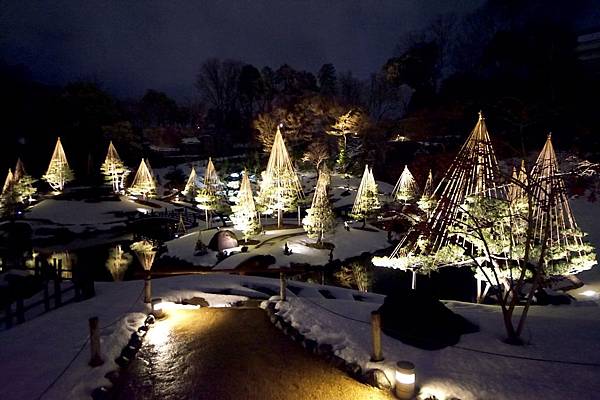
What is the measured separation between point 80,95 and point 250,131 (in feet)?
74.5

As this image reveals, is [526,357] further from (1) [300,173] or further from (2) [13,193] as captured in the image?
(2) [13,193]

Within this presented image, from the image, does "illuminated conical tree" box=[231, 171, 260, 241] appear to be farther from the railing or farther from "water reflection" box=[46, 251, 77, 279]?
the railing

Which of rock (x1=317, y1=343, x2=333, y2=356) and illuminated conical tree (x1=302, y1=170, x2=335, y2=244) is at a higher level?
illuminated conical tree (x1=302, y1=170, x2=335, y2=244)

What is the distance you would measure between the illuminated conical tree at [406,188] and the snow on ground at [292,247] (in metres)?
4.06

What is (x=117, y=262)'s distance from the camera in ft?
68.1

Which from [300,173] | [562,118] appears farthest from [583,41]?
[300,173]

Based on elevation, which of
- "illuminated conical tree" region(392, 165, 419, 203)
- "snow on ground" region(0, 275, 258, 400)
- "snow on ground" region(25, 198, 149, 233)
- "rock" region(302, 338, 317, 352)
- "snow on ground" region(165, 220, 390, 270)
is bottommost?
"snow on ground" region(165, 220, 390, 270)

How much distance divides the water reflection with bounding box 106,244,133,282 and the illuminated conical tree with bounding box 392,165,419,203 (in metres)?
19.1

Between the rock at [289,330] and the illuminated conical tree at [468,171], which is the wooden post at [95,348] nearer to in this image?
the rock at [289,330]

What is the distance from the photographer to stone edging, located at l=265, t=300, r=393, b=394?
5.95 metres

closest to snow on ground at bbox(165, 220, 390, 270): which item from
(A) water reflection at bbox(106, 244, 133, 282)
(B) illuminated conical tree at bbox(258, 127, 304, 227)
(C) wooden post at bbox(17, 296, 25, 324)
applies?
(B) illuminated conical tree at bbox(258, 127, 304, 227)

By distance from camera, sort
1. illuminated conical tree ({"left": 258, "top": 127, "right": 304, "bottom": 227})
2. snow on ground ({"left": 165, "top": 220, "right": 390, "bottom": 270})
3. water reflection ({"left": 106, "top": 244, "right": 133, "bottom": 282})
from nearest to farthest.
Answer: water reflection ({"left": 106, "top": 244, "right": 133, "bottom": 282})
snow on ground ({"left": 165, "top": 220, "right": 390, "bottom": 270})
illuminated conical tree ({"left": 258, "top": 127, "right": 304, "bottom": 227})

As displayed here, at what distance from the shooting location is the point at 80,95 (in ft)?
134

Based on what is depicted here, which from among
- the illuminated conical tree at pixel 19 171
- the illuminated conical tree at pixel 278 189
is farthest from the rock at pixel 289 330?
the illuminated conical tree at pixel 19 171
